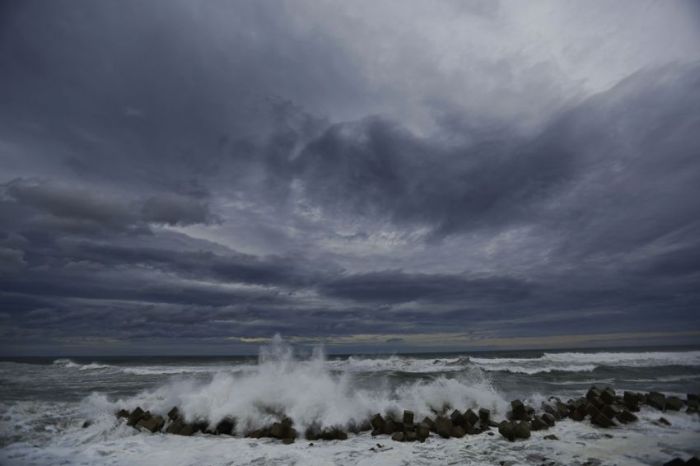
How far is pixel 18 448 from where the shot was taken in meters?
8.30

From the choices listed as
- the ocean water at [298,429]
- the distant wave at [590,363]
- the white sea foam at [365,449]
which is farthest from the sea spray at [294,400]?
the distant wave at [590,363]

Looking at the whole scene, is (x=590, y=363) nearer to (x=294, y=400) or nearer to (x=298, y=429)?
(x=294, y=400)

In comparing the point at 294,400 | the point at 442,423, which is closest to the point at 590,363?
the point at 442,423

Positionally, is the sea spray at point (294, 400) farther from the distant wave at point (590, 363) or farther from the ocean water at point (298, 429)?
the distant wave at point (590, 363)

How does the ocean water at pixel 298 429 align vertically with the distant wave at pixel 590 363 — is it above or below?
above

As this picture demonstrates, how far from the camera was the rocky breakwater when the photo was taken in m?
8.96

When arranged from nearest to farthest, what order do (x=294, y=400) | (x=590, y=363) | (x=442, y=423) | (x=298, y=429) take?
(x=442, y=423) < (x=298, y=429) < (x=294, y=400) < (x=590, y=363)

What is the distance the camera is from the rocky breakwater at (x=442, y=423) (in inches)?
353

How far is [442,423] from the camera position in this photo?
9.14m

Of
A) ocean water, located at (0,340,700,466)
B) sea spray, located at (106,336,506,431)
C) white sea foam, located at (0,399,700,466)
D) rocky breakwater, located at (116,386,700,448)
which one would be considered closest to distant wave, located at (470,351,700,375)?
ocean water, located at (0,340,700,466)

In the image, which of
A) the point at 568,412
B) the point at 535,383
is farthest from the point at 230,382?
the point at 535,383

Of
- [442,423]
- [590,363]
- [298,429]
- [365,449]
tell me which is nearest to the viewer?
[365,449]

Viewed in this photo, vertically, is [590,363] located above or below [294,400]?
below

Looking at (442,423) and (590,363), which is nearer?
(442,423)
